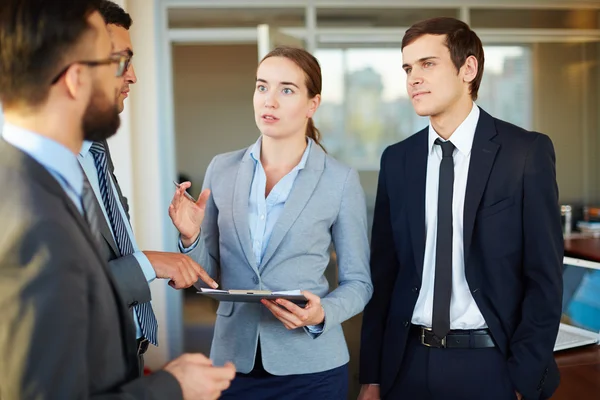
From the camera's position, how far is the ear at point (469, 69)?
6.87 ft

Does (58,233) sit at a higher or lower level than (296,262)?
higher

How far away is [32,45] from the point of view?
0.99 metres

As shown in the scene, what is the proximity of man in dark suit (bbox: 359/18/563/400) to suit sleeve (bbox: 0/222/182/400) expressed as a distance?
1.31m

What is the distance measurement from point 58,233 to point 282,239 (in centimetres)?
102

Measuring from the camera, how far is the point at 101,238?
1584 mm

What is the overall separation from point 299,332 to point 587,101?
5144mm

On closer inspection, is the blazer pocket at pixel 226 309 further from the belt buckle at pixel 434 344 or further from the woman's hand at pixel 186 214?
the belt buckle at pixel 434 344

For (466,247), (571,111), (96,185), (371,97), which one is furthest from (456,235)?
(571,111)

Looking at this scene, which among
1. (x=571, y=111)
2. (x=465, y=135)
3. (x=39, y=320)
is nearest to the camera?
(x=39, y=320)

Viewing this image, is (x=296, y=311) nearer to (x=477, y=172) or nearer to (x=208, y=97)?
(x=477, y=172)

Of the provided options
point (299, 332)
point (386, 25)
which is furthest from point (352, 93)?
point (299, 332)

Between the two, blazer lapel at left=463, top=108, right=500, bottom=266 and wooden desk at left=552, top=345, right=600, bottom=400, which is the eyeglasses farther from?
wooden desk at left=552, top=345, right=600, bottom=400

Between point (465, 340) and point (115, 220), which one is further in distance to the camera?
point (465, 340)

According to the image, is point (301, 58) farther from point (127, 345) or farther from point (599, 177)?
point (599, 177)
